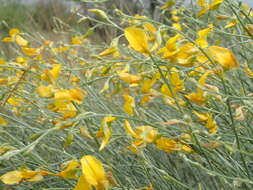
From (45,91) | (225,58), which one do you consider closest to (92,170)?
(45,91)

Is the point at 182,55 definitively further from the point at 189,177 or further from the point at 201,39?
the point at 189,177

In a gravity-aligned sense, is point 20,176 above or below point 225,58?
below

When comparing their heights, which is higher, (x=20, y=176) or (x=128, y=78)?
(x=128, y=78)

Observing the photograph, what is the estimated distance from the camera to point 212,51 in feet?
2.45

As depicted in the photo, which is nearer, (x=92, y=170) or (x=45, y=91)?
(x=92, y=170)

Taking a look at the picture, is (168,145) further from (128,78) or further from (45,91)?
(45,91)

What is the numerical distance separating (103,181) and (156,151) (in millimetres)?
813

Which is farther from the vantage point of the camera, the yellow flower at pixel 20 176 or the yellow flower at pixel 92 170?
the yellow flower at pixel 20 176

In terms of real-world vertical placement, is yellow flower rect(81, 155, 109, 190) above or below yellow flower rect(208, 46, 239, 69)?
below

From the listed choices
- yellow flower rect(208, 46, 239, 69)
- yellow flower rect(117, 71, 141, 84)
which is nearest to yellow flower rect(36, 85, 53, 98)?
yellow flower rect(117, 71, 141, 84)

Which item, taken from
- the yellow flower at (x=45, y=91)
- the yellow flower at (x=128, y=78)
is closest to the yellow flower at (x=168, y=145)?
the yellow flower at (x=128, y=78)

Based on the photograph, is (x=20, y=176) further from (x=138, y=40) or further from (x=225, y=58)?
(x=225, y=58)

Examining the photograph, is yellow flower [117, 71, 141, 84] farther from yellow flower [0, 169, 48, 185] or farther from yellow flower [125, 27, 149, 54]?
yellow flower [0, 169, 48, 185]

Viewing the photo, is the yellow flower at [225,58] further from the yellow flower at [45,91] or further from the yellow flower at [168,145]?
the yellow flower at [45,91]
